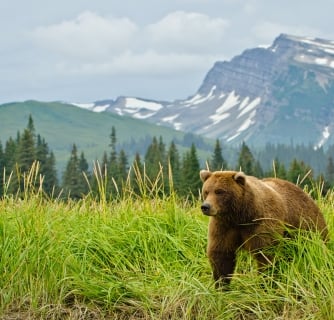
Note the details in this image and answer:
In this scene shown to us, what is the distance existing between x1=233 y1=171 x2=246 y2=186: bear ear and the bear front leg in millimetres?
661

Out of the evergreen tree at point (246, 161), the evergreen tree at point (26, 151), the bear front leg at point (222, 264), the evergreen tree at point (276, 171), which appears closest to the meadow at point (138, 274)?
the bear front leg at point (222, 264)

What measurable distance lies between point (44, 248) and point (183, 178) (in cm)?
6478

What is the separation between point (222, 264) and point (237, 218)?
0.47m

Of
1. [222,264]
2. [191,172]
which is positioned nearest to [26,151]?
[191,172]

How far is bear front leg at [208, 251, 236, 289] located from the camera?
6082 millimetres

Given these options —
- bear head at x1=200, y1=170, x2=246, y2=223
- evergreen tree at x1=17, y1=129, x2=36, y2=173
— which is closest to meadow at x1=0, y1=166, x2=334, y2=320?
bear head at x1=200, y1=170, x2=246, y2=223

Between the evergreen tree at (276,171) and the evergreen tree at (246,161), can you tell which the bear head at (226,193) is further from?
the evergreen tree at (246,161)

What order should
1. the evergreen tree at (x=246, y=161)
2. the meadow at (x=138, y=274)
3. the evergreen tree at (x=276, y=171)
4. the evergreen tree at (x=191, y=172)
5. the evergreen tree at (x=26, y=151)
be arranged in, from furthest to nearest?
the evergreen tree at (x=246, y=161), the evergreen tree at (x=26, y=151), the evergreen tree at (x=191, y=172), the evergreen tree at (x=276, y=171), the meadow at (x=138, y=274)

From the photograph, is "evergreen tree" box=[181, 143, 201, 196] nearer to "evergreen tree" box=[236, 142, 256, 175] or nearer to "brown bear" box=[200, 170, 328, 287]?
"evergreen tree" box=[236, 142, 256, 175]

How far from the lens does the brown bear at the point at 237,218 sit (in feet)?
19.3

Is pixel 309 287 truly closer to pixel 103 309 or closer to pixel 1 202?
pixel 103 309

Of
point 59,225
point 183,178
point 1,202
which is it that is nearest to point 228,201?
point 59,225

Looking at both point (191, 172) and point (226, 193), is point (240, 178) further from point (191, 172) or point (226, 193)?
point (191, 172)

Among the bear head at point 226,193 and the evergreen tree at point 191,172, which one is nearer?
the bear head at point 226,193
